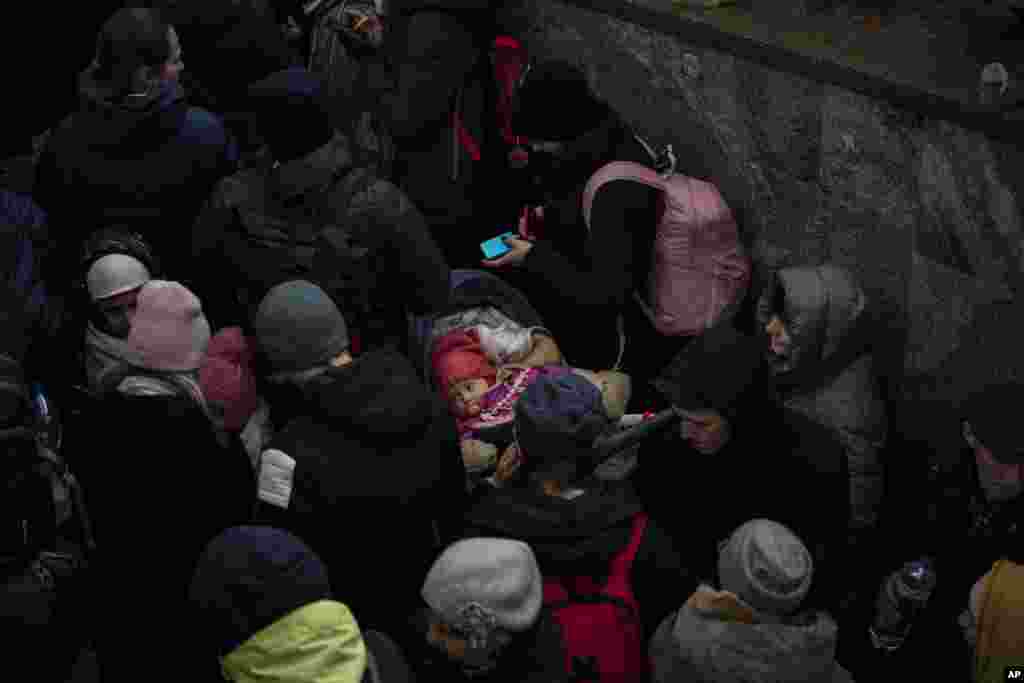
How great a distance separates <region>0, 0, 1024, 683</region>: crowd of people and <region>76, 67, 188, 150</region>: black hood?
12 millimetres

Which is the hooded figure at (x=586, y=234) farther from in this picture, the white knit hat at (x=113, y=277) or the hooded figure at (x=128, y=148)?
the white knit hat at (x=113, y=277)

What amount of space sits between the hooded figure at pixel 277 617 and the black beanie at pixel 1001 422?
1.98 meters

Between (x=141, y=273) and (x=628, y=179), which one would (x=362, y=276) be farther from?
(x=628, y=179)

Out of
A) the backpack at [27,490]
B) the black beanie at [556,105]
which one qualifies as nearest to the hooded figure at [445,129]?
the black beanie at [556,105]

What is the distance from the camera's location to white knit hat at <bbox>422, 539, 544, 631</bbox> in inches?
144

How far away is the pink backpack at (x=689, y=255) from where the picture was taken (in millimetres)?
5648

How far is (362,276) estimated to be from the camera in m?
5.10

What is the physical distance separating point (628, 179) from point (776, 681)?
2403 millimetres

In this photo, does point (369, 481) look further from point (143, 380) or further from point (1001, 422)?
point (1001, 422)

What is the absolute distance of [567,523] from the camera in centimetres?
411

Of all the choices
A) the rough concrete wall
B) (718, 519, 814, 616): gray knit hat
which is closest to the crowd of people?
(718, 519, 814, 616): gray knit hat

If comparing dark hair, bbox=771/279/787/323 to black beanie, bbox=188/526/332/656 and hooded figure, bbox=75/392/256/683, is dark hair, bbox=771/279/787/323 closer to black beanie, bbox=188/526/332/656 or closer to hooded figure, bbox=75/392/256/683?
hooded figure, bbox=75/392/256/683

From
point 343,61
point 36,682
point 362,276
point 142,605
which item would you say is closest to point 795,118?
point 362,276

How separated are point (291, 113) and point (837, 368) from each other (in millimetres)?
2210
